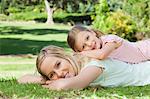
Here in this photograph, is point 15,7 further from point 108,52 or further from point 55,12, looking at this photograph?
point 108,52

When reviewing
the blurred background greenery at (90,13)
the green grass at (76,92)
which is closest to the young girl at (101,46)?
the green grass at (76,92)

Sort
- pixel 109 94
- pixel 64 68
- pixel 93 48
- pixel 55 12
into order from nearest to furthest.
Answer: pixel 109 94, pixel 64 68, pixel 93 48, pixel 55 12

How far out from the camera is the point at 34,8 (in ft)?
189

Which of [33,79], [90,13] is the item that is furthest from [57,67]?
[90,13]

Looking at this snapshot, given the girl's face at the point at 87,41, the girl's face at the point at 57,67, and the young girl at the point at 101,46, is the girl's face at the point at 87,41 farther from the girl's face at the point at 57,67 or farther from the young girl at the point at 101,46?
the girl's face at the point at 57,67

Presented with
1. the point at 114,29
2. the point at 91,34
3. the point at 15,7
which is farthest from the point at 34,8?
the point at 91,34

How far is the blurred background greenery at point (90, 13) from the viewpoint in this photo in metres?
23.7

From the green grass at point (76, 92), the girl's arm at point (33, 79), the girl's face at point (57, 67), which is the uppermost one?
the girl's face at point (57, 67)

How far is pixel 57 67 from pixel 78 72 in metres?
0.21

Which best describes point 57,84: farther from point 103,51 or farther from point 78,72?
point 103,51

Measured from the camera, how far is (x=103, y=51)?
15.4ft

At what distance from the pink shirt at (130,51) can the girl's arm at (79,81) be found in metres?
0.47

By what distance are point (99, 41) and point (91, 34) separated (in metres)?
0.12

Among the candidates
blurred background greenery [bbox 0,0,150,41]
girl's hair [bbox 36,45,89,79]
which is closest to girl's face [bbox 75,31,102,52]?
girl's hair [bbox 36,45,89,79]
